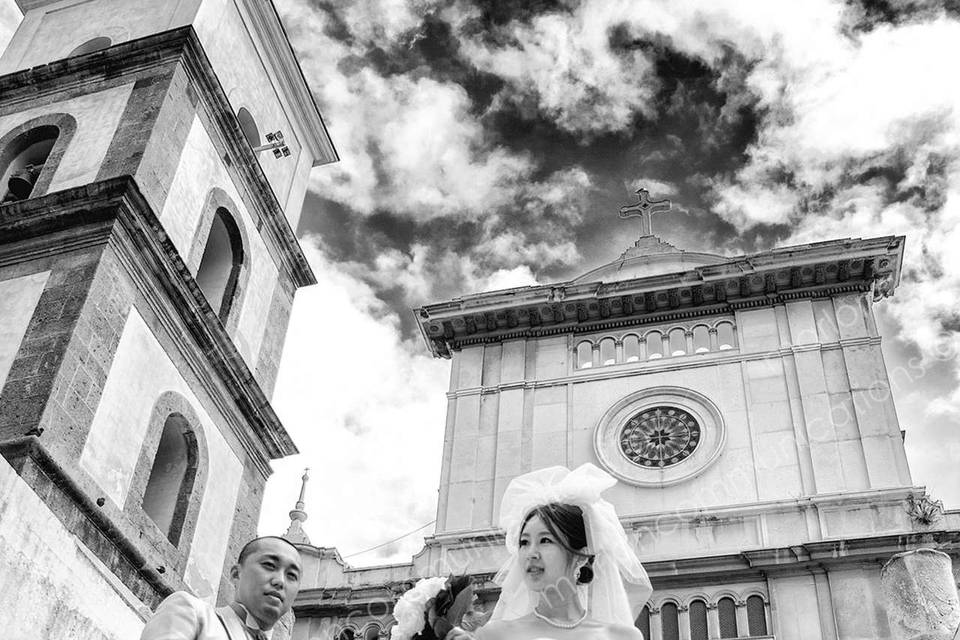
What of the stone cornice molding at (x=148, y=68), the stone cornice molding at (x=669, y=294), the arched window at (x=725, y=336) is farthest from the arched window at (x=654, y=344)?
the stone cornice molding at (x=148, y=68)

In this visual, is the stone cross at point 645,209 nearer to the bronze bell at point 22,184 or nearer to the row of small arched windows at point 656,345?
the row of small arched windows at point 656,345

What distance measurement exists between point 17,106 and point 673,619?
15.8 m

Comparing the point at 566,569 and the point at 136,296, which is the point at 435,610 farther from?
the point at 136,296

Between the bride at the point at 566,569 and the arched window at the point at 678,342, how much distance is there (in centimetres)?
2238

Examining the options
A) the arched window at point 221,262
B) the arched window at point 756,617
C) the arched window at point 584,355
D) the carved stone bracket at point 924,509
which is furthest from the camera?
the arched window at point 584,355

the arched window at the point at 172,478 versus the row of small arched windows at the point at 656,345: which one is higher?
the row of small arched windows at the point at 656,345

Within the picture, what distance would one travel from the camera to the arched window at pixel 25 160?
1736 centimetres

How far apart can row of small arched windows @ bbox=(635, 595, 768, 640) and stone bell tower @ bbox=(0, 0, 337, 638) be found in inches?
342

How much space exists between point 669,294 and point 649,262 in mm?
2405

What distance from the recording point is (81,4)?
69.6 feet

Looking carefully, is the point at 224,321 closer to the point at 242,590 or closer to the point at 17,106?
the point at 17,106

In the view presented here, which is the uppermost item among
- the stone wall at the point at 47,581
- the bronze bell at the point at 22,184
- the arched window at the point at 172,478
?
the bronze bell at the point at 22,184

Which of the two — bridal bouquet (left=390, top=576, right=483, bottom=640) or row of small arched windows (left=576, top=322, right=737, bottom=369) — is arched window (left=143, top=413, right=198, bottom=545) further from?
row of small arched windows (left=576, top=322, right=737, bottom=369)

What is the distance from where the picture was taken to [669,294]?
2828 cm
